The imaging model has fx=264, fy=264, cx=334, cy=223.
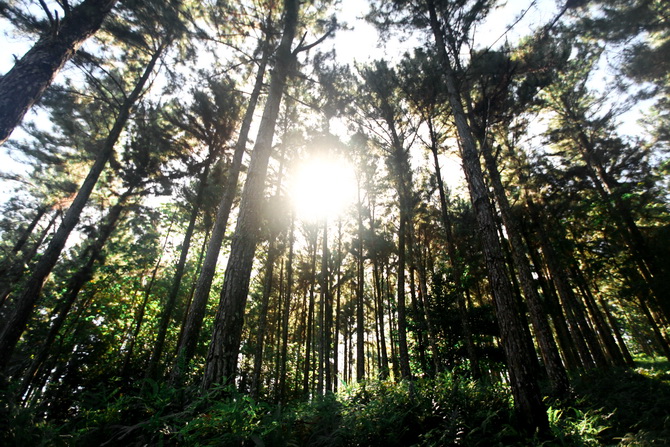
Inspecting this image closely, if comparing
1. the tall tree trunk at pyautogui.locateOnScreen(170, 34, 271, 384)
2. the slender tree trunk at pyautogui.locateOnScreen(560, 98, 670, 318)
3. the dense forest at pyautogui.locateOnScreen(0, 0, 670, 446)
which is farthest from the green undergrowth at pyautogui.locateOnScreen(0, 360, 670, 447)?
the slender tree trunk at pyautogui.locateOnScreen(560, 98, 670, 318)

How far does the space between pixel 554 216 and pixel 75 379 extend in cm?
2638

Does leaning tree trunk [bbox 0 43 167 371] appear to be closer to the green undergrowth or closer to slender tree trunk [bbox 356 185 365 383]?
the green undergrowth

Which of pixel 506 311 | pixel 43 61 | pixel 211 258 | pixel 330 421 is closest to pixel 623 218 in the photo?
pixel 506 311

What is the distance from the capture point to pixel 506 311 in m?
4.76

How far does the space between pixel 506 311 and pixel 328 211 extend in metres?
10.5

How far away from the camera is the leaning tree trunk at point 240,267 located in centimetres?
399

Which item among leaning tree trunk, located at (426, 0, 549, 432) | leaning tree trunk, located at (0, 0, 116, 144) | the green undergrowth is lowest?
the green undergrowth

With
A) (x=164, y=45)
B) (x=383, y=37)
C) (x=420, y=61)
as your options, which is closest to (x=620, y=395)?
(x=420, y=61)

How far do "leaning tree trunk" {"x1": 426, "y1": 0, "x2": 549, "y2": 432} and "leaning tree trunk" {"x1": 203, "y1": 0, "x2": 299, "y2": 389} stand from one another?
4.46 metres

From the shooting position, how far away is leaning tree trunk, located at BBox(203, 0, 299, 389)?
399 centimetres

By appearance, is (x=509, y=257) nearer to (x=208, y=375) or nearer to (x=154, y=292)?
(x=208, y=375)

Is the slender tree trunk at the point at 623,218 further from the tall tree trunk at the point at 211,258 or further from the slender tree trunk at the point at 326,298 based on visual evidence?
the tall tree trunk at the point at 211,258

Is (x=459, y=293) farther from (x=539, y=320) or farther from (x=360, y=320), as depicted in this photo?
(x=360, y=320)

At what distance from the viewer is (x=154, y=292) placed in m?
15.7
